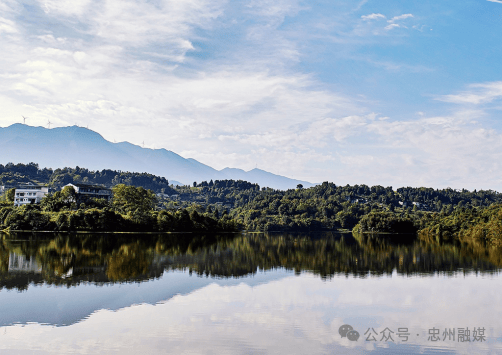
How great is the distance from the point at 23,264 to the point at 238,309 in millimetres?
21534

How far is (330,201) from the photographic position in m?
190

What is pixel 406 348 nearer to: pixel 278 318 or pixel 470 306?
pixel 278 318

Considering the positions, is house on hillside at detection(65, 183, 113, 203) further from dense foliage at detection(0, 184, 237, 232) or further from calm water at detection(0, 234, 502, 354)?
calm water at detection(0, 234, 502, 354)

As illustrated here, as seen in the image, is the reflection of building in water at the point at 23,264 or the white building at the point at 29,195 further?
the white building at the point at 29,195

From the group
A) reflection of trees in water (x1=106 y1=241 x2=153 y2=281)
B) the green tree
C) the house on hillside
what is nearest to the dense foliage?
the green tree

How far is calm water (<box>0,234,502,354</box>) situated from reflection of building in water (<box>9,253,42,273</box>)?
75mm

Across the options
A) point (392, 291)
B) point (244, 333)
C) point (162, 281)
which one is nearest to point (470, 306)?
point (392, 291)

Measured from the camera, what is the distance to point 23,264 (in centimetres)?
3322

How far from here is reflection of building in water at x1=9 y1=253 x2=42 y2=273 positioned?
3081 centimetres

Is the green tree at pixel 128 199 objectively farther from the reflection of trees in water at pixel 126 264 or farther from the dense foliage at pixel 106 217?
the reflection of trees in water at pixel 126 264

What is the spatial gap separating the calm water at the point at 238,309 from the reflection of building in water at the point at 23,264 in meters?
0.08

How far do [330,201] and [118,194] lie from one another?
4377 inches

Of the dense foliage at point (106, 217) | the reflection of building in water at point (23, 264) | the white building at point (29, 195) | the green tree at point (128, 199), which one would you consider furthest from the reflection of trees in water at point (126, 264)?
the white building at point (29, 195)

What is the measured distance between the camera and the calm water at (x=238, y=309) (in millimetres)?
15516
